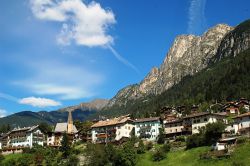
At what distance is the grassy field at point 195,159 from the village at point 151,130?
4689 millimetres

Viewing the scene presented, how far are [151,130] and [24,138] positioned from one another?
5558cm

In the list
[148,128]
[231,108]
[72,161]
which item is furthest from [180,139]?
[231,108]

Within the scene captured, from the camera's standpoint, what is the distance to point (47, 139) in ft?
567

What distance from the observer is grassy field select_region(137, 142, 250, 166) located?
89.0 meters

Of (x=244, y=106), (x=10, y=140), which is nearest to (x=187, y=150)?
(x=244, y=106)

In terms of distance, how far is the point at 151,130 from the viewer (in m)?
149

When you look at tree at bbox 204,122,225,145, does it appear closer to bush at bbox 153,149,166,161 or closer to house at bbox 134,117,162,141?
bush at bbox 153,149,166,161

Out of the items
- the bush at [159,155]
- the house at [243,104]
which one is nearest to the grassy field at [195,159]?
the bush at [159,155]

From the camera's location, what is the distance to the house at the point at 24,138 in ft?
552

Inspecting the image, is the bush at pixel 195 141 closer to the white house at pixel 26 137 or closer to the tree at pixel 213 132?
the tree at pixel 213 132

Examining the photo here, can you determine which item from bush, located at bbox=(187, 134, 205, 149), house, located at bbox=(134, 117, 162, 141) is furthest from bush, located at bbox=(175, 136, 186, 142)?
house, located at bbox=(134, 117, 162, 141)

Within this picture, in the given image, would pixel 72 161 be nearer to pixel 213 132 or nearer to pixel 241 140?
pixel 213 132

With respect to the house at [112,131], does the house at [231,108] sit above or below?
above

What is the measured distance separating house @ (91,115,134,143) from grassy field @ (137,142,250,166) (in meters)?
38.0
